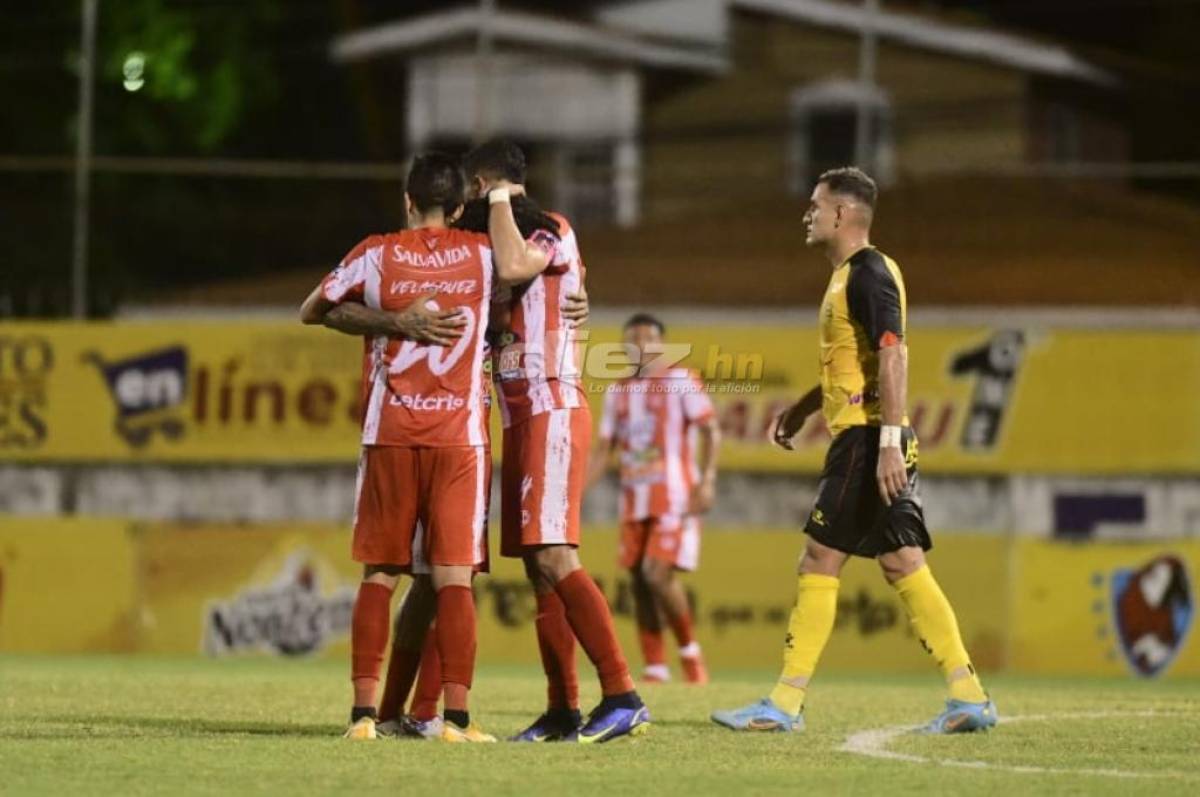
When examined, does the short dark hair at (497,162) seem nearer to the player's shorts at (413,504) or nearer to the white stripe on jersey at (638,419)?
the player's shorts at (413,504)

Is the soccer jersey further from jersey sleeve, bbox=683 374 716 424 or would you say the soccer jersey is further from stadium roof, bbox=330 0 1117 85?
stadium roof, bbox=330 0 1117 85

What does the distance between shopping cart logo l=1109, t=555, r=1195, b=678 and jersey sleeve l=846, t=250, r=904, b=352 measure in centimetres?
849

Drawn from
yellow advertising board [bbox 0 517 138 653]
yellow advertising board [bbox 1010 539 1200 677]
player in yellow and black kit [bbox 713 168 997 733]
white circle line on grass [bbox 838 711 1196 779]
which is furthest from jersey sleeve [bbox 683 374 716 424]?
player in yellow and black kit [bbox 713 168 997 733]

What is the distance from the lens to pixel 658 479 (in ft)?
51.9

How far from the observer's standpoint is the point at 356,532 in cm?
945

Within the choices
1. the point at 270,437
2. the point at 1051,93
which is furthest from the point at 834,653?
the point at 1051,93

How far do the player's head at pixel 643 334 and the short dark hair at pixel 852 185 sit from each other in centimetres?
507

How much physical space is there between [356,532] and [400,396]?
1.72 ft

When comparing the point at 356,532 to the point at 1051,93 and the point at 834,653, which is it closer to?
the point at 834,653

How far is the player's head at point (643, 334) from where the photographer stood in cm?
1536

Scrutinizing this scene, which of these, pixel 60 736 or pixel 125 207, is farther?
pixel 125 207

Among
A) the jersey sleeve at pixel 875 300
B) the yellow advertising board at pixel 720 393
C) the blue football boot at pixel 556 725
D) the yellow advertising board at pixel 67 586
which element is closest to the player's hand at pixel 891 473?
the jersey sleeve at pixel 875 300

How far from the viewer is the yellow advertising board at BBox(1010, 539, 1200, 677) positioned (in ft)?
59.0

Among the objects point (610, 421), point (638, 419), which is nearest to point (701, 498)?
point (638, 419)
